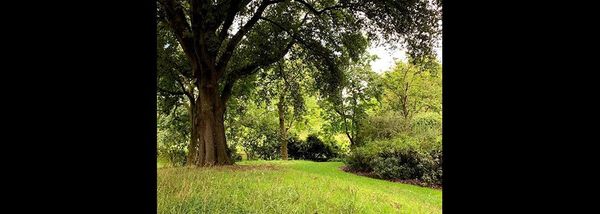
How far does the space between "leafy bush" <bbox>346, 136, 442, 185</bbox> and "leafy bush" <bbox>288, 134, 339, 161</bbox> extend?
7589 mm

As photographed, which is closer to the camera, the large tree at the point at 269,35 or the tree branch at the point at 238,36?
the large tree at the point at 269,35

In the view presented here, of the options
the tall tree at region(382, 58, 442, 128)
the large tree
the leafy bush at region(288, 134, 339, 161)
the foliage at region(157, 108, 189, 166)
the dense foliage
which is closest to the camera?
the large tree

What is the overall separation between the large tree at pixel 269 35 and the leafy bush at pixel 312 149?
24.1 feet

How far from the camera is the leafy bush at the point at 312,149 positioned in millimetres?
20344

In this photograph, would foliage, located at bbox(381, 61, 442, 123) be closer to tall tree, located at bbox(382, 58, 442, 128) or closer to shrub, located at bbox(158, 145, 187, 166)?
tall tree, located at bbox(382, 58, 442, 128)

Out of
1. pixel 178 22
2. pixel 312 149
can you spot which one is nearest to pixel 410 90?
pixel 312 149

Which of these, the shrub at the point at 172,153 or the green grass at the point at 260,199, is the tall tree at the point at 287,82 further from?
the green grass at the point at 260,199

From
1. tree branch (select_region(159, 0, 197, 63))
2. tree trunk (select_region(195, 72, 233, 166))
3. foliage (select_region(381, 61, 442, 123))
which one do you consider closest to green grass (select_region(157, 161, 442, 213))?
tree trunk (select_region(195, 72, 233, 166))

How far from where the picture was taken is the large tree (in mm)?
9430

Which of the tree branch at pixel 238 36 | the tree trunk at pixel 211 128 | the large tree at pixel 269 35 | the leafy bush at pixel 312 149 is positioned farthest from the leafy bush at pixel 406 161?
the leafy bush at pixel 312 149

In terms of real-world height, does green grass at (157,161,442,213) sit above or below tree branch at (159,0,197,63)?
below

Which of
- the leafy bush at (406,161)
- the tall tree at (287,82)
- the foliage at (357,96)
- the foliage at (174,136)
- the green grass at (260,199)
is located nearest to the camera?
the green grass at (260,199)

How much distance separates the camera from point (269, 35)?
41.1 ft

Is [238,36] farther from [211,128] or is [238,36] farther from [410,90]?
[410,90]
